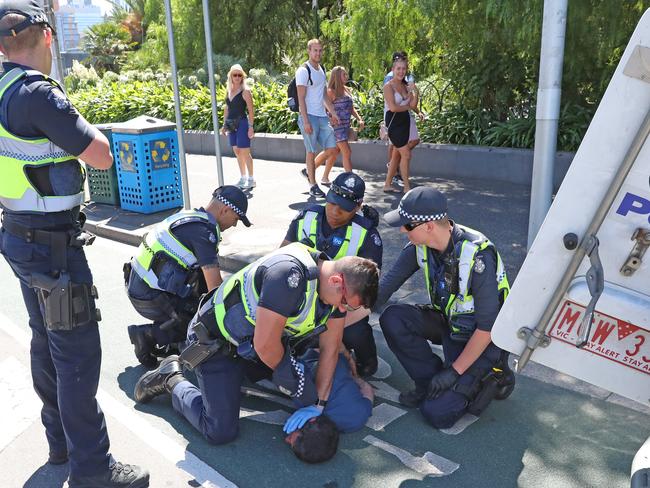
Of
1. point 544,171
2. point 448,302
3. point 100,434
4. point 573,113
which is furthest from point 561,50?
point 573,113

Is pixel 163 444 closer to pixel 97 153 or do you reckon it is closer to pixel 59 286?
pixel 59 286

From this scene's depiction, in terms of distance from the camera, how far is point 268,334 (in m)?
3.34

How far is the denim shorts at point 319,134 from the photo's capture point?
913 cm

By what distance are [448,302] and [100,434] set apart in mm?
1980

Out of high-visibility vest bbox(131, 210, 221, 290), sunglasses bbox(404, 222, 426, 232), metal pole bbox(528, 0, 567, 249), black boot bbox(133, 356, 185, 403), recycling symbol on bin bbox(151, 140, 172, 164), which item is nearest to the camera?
sunglasses bbox(404, 222, 426, 232)

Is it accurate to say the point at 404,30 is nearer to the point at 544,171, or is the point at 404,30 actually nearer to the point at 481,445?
the point at 544,171

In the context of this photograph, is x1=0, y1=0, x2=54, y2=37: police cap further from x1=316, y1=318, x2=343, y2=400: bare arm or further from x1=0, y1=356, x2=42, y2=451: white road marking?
x1=0, y1=356, x2=42, y2=451: white road marking

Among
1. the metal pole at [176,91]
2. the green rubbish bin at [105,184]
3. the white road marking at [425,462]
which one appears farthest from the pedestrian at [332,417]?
the green rubbish bin at [105,184]

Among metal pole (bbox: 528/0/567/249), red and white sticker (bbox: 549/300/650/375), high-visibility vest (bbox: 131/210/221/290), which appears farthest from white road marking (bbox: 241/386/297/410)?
metal pole (bbox: 528/0/567/249)

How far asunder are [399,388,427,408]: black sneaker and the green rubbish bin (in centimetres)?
611

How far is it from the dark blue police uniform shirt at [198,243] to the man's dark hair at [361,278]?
48.0 inches

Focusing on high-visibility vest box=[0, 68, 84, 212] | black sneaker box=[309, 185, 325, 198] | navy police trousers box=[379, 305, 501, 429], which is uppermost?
high-visibility vest box=[0, 68, 84, 212]

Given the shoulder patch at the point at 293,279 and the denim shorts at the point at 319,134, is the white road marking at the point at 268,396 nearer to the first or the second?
the shoulder patch at the point at 293,279

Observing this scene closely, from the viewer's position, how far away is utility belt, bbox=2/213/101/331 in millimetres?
2912
